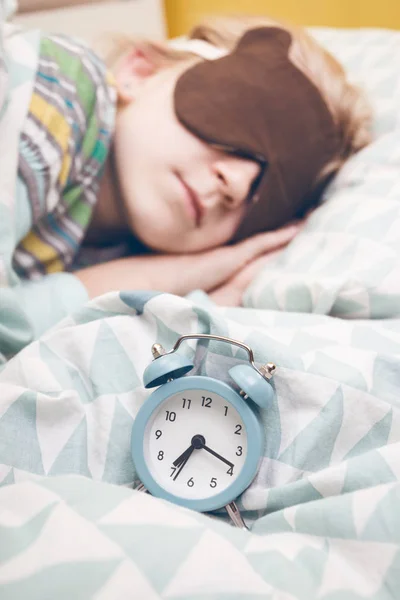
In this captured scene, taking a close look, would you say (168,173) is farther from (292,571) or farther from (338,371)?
(292,571)

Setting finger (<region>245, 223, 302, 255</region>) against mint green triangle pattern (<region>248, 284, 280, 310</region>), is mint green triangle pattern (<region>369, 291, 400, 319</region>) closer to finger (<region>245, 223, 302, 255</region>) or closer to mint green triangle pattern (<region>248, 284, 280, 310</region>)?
mint green triangle pattern (<region>248, 284, 280, 310</region>)

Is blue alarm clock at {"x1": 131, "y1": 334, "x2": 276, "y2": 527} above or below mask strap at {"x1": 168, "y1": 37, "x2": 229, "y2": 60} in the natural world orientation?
below

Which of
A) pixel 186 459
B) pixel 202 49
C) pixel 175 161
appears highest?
pixel 202 49

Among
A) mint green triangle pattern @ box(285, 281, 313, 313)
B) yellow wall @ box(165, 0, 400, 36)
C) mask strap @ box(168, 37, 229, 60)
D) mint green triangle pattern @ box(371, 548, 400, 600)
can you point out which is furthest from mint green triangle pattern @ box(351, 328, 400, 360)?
yellow wall @ box(165, 0, 400, 36)

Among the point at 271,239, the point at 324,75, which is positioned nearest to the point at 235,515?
the point at 271,239

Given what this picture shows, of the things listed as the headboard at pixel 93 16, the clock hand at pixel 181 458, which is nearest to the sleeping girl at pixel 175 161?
the clock hand at pixel 181 458

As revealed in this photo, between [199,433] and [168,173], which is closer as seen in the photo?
[199,433]

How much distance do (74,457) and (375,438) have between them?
0.26 m

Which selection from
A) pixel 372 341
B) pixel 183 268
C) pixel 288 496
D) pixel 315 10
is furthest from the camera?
pixel 315 10

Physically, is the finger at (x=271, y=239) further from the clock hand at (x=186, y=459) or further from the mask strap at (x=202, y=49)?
the clock hand at (x=186, y=459)

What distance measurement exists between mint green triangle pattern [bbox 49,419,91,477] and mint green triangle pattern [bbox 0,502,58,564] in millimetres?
89

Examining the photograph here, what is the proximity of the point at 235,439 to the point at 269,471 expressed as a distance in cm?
4

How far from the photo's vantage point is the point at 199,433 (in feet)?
1.50

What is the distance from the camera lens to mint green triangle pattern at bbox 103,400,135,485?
46 cm
